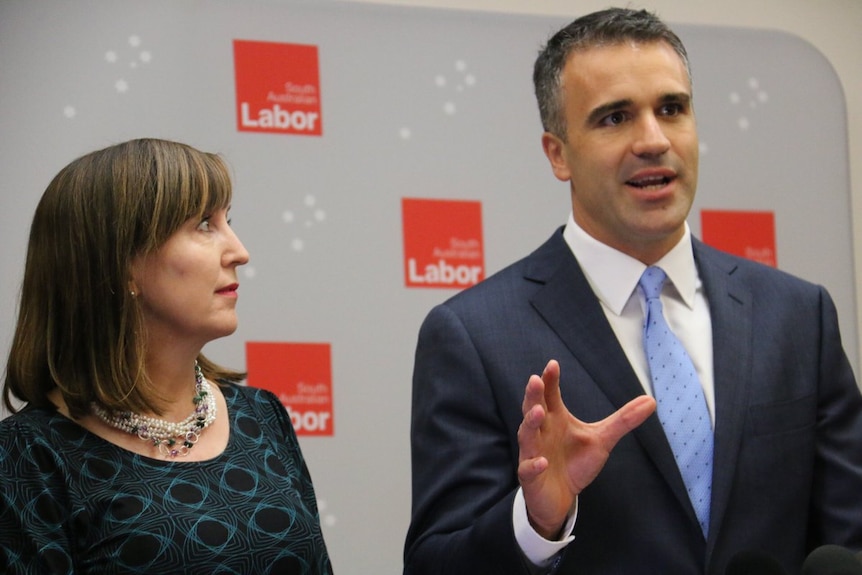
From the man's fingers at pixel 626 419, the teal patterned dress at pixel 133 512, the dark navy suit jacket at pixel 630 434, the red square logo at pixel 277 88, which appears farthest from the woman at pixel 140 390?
the red square logo at pixel 277 88

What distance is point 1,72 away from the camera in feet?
12.9

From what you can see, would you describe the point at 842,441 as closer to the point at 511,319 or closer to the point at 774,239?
the point at 511,319

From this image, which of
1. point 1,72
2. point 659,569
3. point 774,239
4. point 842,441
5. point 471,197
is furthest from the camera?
point 774,239

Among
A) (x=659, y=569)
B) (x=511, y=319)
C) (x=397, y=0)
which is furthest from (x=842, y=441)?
(x=397, y=0)

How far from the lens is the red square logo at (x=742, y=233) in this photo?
15.5 ft

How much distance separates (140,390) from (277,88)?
75.1 inches

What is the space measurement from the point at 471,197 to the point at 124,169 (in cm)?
200

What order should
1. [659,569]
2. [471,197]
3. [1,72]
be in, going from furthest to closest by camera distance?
[471,197] → [1,72] → [659,569]

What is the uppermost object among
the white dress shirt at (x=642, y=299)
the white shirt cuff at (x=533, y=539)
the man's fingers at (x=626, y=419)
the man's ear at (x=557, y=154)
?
the man's ear at (x=557, y=154)

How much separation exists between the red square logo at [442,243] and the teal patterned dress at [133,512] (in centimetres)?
179

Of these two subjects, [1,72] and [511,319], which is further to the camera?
[1,72]

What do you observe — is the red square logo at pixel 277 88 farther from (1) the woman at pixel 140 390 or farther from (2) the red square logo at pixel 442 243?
(1) the woman at pixel 140 390

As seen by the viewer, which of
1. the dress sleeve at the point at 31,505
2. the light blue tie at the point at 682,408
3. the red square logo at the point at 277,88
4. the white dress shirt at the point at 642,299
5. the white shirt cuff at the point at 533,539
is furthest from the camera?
the red square logo at the point at 277,88

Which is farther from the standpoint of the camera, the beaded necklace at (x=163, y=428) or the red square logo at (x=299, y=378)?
the red square logo at (x=299, y=378)
